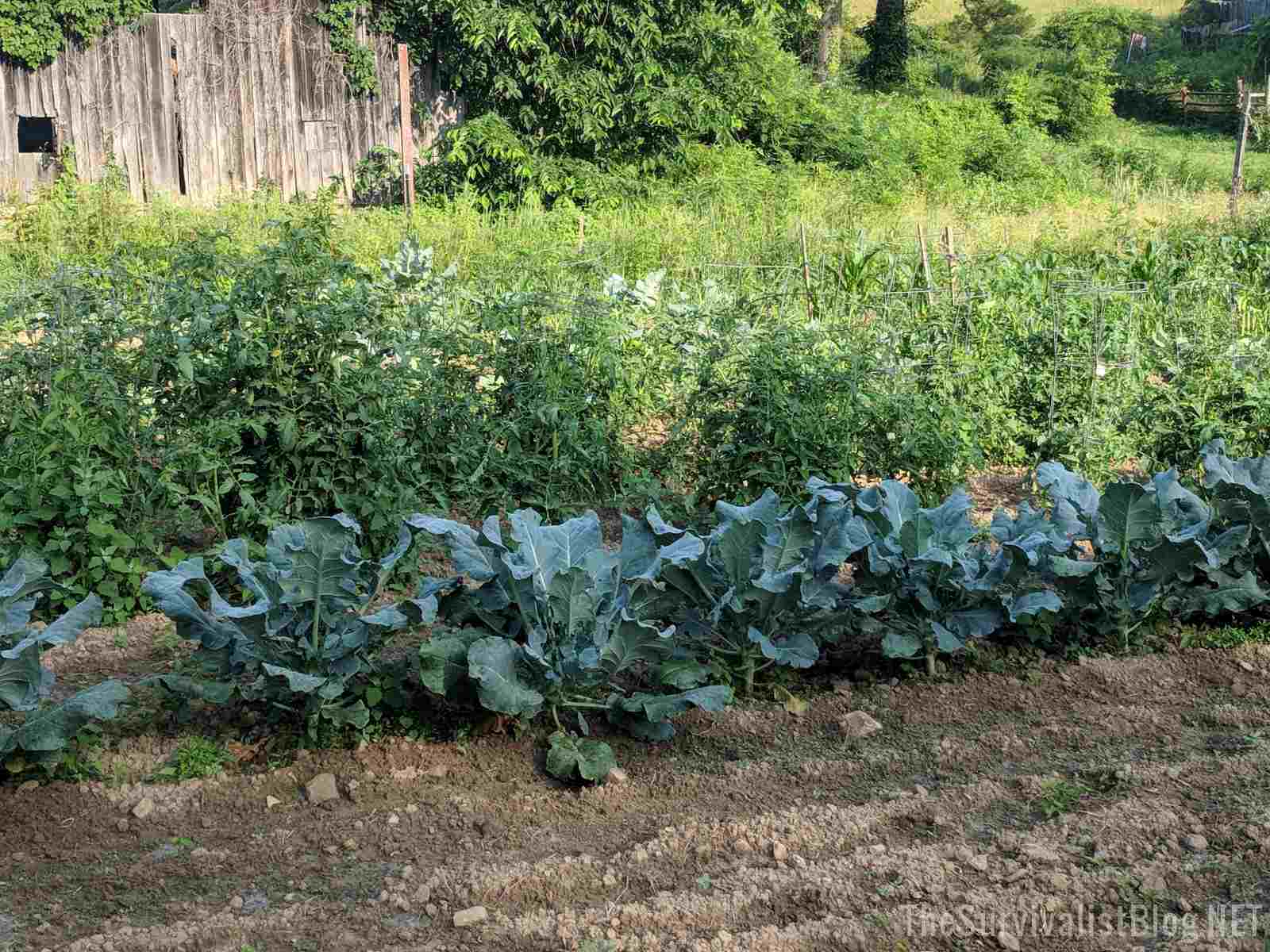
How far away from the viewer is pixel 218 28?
43.9ft

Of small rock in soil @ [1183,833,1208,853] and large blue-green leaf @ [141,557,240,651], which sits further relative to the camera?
large blue-green leaf @ [141,557,240,651]

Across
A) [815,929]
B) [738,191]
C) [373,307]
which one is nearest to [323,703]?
[815,929]

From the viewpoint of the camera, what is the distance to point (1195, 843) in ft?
9.54

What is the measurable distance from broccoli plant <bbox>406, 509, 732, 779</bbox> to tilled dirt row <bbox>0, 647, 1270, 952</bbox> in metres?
0.14

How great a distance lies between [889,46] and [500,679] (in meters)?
23.9

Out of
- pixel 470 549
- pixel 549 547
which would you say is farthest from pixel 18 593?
pixel 549 547

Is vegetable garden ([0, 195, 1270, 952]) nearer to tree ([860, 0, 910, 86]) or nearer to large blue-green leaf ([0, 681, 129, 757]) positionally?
large blue-green leaf ([0, 681, 129, 757])

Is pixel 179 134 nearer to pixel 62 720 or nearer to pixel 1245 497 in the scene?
pixel 62 720

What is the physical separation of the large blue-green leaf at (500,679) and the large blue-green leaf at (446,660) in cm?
6

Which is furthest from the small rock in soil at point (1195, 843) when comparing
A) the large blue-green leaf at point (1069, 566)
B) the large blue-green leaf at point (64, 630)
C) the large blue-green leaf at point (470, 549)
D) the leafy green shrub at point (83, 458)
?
the leafy green shrub at point (83, 458)

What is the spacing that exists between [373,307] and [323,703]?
2.07 meters

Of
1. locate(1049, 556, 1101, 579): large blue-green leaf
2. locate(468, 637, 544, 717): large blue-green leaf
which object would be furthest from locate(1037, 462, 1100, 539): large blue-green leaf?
locate(468, 637, 544, 717): large blue-green leaf

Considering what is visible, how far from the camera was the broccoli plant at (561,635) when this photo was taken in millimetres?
3377

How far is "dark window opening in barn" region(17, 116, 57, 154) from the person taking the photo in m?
13.3
